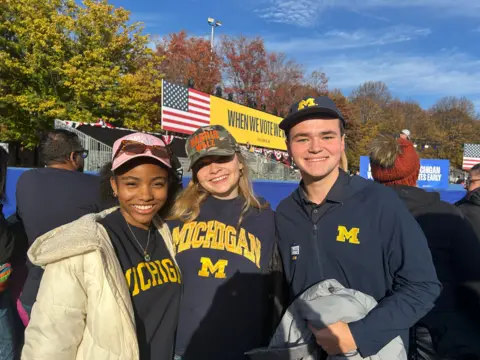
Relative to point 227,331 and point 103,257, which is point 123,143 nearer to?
point 103,257

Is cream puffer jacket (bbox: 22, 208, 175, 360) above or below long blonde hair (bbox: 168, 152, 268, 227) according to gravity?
below

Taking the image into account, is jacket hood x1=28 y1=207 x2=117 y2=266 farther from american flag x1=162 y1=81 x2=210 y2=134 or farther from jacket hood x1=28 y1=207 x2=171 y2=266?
american flag x1=162 y1=81 x2=210 y2=134

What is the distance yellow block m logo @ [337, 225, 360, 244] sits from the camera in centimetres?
185

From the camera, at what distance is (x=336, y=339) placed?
5.34 feet

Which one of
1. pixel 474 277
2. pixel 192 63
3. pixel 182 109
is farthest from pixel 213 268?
pixel 192 63

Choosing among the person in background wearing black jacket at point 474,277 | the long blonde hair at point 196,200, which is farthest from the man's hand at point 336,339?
the person in background wearing black jacket at point 474,277

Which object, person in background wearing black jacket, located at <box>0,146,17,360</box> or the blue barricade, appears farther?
the blue barricade

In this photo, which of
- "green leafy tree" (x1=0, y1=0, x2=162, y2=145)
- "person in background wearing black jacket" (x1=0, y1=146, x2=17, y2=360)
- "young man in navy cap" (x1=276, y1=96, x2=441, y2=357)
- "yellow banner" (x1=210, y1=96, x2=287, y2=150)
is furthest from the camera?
"green leafy tree" (x1=0, y1=0, x2=162, y2=145)

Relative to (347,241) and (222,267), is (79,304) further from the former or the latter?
(347,241)

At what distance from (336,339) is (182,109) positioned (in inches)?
520

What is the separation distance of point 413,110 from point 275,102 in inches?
1231

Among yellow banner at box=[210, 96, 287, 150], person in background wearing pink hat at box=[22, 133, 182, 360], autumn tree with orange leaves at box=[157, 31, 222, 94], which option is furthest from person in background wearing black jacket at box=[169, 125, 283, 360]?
autumn tree with orange leaves at box=[157, 31, 222, 94]

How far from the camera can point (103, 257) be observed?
1.64 meters

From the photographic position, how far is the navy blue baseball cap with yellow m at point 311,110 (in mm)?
1916
